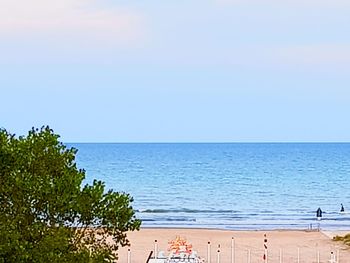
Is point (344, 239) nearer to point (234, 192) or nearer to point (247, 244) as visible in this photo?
point (247, 244)

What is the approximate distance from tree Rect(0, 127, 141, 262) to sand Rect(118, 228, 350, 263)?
13933 millimetres

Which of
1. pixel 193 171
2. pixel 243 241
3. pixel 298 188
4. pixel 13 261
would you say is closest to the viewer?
pixel 13 261

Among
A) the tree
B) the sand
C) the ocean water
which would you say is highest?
the ocean water

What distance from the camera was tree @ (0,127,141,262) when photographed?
36.2ft

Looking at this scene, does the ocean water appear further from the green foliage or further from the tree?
the tree

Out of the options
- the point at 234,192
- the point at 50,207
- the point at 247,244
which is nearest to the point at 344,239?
the point at 247,244

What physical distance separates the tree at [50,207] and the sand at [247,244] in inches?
549

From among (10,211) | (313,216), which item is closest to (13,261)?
(10,211)

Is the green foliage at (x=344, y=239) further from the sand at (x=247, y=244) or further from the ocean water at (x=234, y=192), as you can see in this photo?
the ocean water at (x=234, y=192)

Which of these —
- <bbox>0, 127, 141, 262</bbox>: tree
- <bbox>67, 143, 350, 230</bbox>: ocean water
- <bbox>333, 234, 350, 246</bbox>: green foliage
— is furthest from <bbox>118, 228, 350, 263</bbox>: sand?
<bbox>0, 127, 141, 262</bbox>: tree

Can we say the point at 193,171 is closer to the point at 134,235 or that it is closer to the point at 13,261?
the point at 134,235

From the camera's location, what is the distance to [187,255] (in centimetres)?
2423

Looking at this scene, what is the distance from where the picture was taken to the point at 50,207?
37.1ft

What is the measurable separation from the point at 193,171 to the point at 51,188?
270 ft
